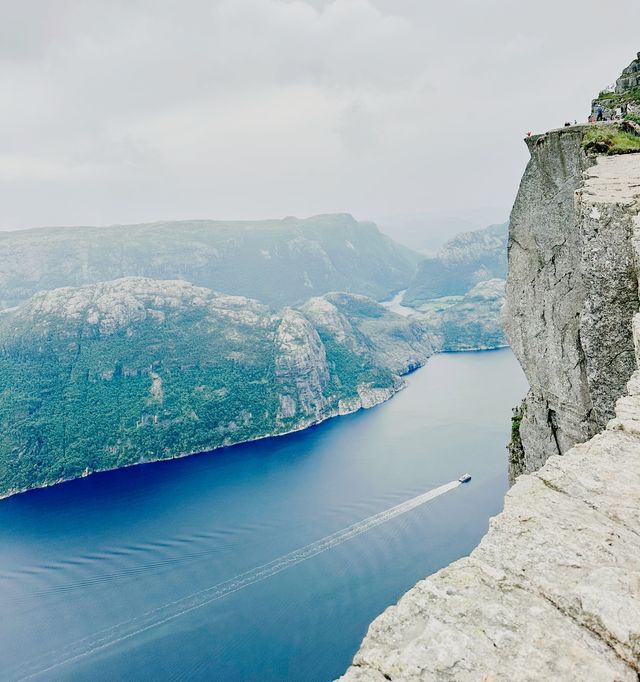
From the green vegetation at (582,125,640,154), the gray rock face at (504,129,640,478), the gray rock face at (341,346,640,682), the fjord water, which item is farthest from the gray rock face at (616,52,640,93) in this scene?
the fjord water

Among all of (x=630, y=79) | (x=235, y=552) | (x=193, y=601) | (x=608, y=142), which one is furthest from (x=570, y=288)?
(x=235, y=552)

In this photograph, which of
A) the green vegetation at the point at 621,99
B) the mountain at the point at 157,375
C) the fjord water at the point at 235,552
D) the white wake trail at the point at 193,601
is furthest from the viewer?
the mountain at the point at 157,375

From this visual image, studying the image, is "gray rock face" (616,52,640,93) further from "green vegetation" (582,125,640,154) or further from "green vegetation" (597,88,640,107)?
"green vegetation" (582,125,640,154)

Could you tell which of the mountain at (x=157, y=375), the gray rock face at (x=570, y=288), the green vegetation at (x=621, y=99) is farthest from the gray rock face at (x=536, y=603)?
the mountain at (x=157, y=375)

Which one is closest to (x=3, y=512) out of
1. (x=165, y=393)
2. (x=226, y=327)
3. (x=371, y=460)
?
(x=165, y=393)

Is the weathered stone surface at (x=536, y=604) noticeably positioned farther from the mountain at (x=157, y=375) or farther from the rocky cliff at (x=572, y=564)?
the mountain at (x=157, y=375)

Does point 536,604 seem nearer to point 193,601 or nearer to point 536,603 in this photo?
point 536,603
